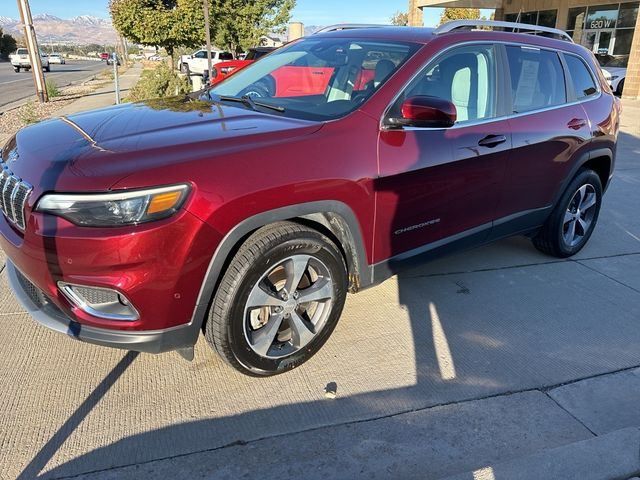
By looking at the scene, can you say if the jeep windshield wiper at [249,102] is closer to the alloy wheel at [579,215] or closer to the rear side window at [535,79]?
the rear side window at [535,79]

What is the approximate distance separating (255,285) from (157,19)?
57.7 feet

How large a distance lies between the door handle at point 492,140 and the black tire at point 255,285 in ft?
4.26

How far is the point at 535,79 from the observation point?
3.96m

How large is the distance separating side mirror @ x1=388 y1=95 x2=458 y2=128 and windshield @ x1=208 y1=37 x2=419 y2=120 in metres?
0.24

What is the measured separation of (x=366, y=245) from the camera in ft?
9.86

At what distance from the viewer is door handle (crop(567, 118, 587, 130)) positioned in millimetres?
4125

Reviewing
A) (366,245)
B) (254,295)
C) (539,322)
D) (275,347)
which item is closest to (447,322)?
(539,322)

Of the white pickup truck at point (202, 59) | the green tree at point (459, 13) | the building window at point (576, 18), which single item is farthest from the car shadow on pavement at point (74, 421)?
the green tree at point (459, 13)

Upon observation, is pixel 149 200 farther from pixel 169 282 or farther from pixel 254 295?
pixel 254 295

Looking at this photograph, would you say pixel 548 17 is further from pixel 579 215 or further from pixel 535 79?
pixel 535 79

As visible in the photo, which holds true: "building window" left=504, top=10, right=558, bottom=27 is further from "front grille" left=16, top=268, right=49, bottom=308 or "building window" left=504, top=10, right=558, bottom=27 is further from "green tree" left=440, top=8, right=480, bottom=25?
"front grille" left=16, top=268, right=49, bottom=308

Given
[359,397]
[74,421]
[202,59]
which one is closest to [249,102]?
[359,397]

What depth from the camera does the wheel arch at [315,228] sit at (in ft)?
8.00

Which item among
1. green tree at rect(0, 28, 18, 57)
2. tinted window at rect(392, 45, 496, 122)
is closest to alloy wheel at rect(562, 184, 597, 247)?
tinted window at rect(392, 45, 496, 122)
